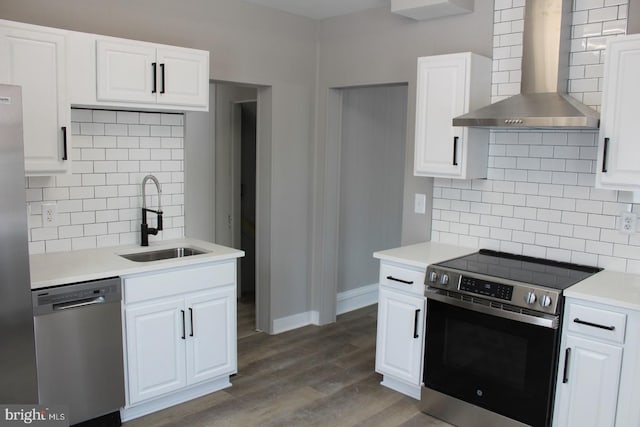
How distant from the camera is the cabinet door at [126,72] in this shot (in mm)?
3078

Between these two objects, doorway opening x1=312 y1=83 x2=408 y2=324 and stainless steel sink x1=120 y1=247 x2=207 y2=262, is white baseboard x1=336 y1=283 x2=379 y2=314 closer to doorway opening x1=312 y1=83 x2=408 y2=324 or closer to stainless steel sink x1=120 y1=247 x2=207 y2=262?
doorway opening x1=312 y1=83 x2=408 y2=324

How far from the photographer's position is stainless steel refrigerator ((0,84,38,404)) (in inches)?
92.1

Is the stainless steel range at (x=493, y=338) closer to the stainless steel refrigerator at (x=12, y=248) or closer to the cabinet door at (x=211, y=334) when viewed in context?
the cabinet door at (x=211, y=334)

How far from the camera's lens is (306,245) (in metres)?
4.81

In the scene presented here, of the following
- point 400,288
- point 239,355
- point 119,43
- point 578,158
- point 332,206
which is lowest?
point 239,355

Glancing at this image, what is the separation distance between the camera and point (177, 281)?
3.21 metres

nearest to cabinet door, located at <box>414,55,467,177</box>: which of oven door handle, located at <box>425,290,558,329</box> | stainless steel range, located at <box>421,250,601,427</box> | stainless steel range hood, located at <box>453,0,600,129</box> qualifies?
stainless steel range hood, located at <box>453,0,600,129</box>

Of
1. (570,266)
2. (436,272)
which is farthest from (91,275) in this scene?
(570,266)

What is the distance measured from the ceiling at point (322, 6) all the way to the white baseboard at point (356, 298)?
8.31 feet

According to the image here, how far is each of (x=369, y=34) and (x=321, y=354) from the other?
251cm

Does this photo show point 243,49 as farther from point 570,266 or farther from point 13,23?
point 570,266

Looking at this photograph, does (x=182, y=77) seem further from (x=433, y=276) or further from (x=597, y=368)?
(x=597, y=368)

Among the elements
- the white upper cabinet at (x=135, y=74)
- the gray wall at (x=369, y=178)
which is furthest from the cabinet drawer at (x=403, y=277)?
the gray wall at (x=369, y=178)

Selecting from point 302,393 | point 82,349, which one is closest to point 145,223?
point 82,349
